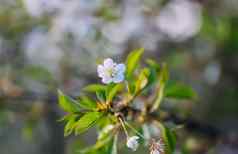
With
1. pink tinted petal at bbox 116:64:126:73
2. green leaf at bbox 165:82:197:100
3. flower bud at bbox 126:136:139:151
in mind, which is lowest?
Answer: green leaf at bbox 165:82:197:100

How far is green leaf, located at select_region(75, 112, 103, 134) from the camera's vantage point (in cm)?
91

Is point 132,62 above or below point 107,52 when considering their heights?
above

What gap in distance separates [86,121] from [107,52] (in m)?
0.95

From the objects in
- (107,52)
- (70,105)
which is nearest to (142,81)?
(70,105)

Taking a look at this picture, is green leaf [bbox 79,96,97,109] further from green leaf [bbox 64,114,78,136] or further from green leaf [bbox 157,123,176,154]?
green leaf [bbox 157,123,176,154]

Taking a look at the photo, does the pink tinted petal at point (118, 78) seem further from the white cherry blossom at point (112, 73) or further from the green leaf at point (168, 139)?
the green leaf at point (168, 139)

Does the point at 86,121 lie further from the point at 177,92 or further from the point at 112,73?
the point at 177,92

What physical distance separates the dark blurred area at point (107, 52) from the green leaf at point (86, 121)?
20.7 inches

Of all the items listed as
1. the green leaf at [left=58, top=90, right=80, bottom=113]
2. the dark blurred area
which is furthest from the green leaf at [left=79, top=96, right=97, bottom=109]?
the dark blurred area

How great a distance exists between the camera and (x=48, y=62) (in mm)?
1994

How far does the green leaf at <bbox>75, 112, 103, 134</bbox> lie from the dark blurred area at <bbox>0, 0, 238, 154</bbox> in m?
0.53

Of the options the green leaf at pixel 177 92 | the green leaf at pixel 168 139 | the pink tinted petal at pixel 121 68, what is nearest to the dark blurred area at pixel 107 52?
the green leaf at pixel 177 92

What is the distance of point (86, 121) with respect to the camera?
91 cm

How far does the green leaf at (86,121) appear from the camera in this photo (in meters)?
0.91
